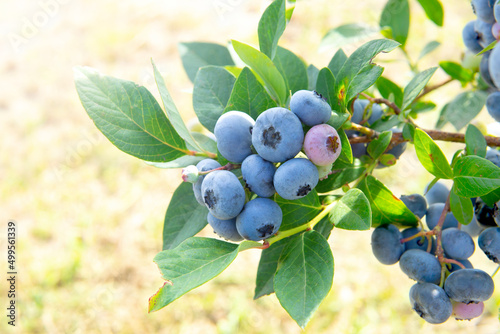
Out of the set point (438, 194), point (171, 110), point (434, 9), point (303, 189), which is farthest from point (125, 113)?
point (434, 9)

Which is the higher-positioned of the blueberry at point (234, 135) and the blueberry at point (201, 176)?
the blueberry at point (234, 135)

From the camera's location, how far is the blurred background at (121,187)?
220 cm

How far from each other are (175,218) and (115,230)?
78.3 inches

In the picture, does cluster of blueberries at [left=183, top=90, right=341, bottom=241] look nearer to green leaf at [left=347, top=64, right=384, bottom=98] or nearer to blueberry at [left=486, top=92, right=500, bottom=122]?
green leaf at [left=347, top=64, right=384, bottom=98]

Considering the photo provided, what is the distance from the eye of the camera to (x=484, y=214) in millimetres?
708

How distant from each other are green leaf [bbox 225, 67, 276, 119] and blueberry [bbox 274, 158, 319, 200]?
0.35 feet

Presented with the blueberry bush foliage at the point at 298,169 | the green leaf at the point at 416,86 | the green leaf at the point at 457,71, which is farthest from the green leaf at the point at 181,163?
the green leaf at the point at 457,71

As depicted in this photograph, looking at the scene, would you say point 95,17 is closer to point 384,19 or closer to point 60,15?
point 60,15

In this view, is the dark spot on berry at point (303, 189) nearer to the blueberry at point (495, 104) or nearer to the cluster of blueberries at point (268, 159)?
the cluster of blueberries at point (268, 159)

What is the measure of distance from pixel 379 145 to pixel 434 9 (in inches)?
17.3

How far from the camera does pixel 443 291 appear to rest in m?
0.67

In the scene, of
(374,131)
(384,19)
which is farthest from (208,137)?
(384,19)

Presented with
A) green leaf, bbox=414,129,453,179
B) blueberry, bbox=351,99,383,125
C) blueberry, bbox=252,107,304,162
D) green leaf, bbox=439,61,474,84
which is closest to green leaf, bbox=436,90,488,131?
green leaf, bbox=439,61,474,84

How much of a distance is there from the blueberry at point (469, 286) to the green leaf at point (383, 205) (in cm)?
11
